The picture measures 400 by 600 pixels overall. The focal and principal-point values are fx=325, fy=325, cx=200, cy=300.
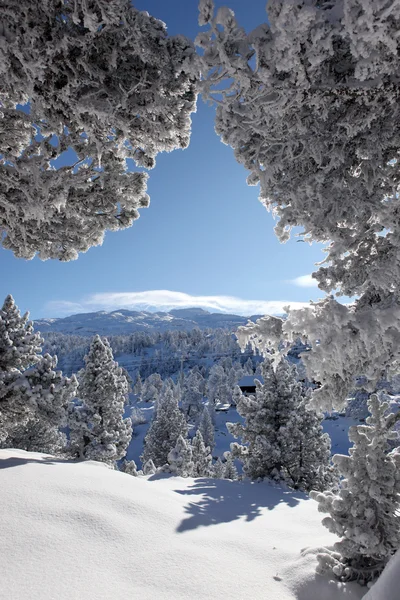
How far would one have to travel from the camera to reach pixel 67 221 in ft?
19.3

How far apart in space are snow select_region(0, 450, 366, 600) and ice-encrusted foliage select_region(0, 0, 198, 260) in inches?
191

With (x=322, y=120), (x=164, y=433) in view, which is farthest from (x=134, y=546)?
(x=164, y=433)

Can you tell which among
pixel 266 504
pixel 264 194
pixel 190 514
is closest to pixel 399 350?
pixel 264 194

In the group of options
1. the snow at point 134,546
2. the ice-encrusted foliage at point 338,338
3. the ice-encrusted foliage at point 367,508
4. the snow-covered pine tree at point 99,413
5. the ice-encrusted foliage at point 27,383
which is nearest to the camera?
the ice-encrusted foliage at point 338,338

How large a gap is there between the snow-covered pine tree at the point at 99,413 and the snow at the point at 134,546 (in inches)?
499

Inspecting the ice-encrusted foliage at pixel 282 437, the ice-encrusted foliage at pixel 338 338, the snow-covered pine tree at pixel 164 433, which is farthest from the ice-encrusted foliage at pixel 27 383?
the snow-covered pine tree at pixel 164 433

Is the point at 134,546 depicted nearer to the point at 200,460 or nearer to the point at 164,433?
the point at 200,460

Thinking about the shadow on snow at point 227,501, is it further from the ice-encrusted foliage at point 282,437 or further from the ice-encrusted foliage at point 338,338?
the ice-encrusted foliage at point 338,338

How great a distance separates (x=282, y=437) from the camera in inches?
655

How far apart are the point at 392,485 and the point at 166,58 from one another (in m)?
7.04

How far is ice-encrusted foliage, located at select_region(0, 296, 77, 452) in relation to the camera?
13000mm

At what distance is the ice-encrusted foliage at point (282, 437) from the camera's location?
1659 centimetres

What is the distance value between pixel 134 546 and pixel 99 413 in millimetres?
17152

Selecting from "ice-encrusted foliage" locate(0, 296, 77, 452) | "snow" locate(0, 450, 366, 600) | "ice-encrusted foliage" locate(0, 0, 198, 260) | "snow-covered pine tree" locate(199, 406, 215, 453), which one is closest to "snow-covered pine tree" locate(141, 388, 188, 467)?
"ice-encrusted foliage" locate(0, 296, 77, 452)
